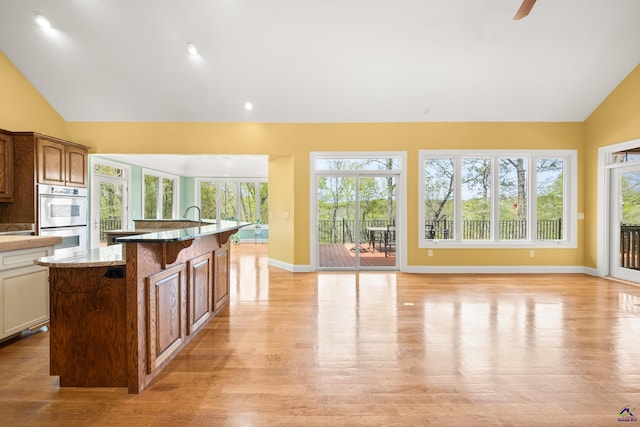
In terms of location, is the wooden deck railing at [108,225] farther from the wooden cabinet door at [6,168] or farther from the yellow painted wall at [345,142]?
the wooden cabinet door at [6,168]

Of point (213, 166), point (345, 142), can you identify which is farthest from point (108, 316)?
point (213, 166)

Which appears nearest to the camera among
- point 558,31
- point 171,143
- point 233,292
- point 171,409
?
point 171,409

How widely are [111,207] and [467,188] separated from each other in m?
7.83

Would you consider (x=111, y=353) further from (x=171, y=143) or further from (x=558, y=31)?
(x=558, y=31)

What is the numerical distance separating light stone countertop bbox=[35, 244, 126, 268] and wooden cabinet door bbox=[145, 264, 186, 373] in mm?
260

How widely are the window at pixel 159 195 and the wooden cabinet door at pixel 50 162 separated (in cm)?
377

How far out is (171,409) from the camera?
6.51 ft

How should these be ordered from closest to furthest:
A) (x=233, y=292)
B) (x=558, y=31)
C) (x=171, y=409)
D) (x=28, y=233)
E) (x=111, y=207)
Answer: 1. (x=171, y=409)
2. (x=28, y=233)
3. (x=558, y=31)
4. (x=233, y=292)
5. (x=111, y=207)

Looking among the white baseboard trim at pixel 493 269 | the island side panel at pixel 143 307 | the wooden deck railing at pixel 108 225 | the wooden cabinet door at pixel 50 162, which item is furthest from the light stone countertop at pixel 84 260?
the wooden deck railing at pixel 108 225

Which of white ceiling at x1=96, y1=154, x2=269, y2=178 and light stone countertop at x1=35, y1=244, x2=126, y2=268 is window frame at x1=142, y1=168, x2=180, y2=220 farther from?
light stone countertop at x1=35, y1=244, x2=126, y2=268

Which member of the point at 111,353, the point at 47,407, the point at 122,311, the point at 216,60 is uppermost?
the point at 216,60

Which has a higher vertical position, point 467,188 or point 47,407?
point 467,188

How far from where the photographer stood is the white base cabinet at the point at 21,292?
8.97ft

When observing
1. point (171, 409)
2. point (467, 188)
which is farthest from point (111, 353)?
point (467, 188)
